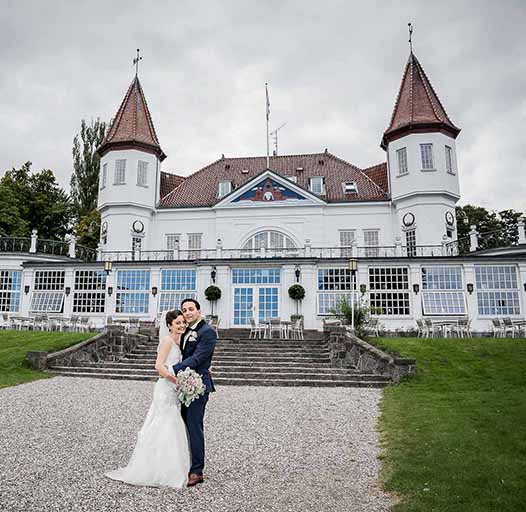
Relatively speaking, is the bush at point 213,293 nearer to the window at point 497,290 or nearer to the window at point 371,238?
the window at point 371,238

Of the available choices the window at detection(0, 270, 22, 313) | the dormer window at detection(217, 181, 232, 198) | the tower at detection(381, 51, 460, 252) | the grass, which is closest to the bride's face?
the grass

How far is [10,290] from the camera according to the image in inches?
1022

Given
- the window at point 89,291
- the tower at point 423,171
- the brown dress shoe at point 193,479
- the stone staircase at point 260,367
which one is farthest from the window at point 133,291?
the brown dress shoe at point 193,479

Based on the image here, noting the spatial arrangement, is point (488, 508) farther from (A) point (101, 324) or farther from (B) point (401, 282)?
(A) point (101, 324)

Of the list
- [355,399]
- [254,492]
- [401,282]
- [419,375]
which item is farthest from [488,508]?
[401,282]

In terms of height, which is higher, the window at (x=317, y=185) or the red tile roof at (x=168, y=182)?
the red tile roof at (x=168, y=182)

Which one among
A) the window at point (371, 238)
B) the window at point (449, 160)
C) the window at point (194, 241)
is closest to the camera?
the window at point (449, 160)

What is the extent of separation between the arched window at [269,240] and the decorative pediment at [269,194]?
5.85ft

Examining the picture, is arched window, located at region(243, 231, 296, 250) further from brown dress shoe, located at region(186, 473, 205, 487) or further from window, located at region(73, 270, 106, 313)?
brown dress shoe, located at region(186, 473, 205, 487)

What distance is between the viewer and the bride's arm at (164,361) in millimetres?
4965

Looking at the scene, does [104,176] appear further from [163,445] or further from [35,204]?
[163,445]

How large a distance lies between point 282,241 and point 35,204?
20980 mm

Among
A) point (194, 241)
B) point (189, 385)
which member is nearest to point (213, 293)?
point (194, 241)

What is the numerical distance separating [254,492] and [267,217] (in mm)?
24495
